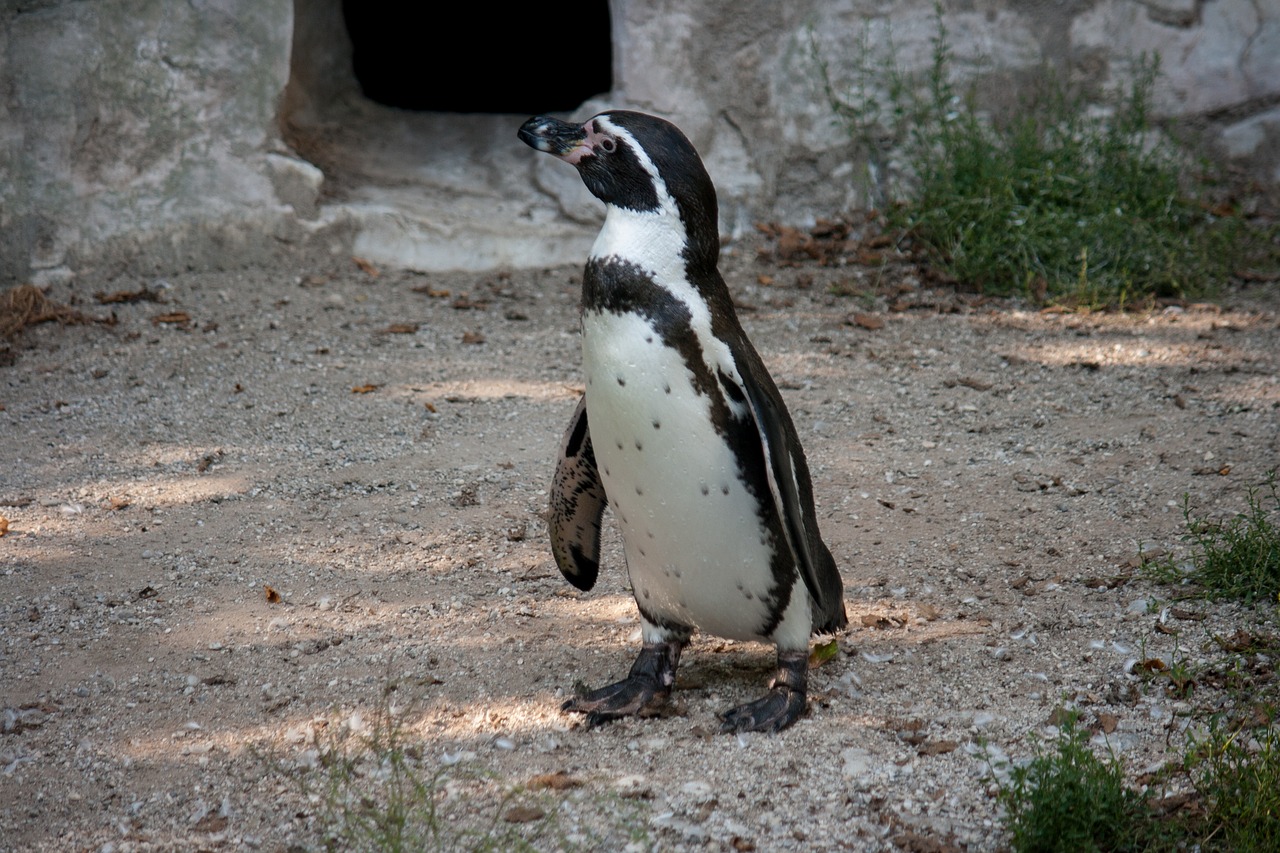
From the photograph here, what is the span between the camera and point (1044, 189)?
231 inches

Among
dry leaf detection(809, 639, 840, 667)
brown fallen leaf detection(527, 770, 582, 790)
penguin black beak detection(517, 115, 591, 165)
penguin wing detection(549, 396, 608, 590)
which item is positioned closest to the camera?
brown fallen leaf detection(527, 770, 582, 790)

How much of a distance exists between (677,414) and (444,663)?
966 mm

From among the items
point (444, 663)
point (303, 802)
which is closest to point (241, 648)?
point (444, 663)

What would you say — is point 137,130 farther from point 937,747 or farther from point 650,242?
point 937,747

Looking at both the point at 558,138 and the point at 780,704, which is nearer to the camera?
the point at 558,138

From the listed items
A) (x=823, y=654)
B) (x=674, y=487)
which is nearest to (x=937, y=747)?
(x=823, y=654)

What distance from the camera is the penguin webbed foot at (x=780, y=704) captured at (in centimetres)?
272

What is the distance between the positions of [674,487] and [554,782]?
25.0 inches

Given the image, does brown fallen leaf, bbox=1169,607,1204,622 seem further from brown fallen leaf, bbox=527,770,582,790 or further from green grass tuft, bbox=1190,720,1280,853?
brown fallen leaf, bbox=527,770,582,790

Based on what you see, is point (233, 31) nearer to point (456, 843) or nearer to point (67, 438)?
point (67, 438)

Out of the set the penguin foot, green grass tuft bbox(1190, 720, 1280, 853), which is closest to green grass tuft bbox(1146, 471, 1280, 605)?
green grass tuft bbox(1190, 720, 1280, 853)

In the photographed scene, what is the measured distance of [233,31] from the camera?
19.0 ft

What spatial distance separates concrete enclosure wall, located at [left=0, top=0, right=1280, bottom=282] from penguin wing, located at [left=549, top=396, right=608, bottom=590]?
351cm

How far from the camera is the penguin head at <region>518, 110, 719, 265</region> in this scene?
252 cm
